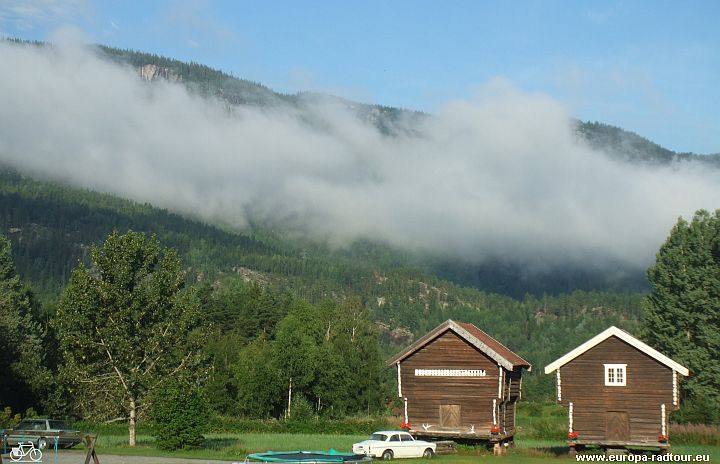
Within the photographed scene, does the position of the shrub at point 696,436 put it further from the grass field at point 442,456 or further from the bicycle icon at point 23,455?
the bicycle icon at point 23,455

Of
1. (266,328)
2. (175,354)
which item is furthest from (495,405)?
(266,328)

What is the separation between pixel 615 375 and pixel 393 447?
585 inches

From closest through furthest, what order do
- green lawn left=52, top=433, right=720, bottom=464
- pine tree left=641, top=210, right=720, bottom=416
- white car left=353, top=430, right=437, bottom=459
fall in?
white car left=353, top=430, right=437, bottom=459 → green lawn left=52, top=433, right=720, bottom=464 → pine tree left=641, top=210, right=720, bottom=416

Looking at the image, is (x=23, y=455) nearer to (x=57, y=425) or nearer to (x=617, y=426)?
(x=57, y=425)

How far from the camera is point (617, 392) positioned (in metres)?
52.4

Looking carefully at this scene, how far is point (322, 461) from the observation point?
3703cm

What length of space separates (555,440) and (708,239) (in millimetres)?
27260

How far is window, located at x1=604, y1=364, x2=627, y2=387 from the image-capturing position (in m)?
52.3

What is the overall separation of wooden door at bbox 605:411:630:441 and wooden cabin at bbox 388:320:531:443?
650cm

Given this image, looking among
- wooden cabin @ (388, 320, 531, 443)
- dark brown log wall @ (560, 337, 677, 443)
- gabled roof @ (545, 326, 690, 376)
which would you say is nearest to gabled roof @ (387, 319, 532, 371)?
wooden cabin @ (388, 320, 531, 443)

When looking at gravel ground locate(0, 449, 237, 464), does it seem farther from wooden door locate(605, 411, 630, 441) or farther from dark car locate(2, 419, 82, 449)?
wooden door locate(605, 411, 630, 441)

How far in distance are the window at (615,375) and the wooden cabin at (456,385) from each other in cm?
587

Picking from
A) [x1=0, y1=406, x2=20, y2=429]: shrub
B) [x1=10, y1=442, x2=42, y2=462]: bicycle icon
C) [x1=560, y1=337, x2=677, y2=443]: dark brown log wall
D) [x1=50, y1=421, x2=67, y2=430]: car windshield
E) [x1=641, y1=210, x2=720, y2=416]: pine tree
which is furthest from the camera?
[x1=641, y1=210, x2=720, y2=416]: pine tree

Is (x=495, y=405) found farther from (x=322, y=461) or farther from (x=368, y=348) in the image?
(x=368, y=348)
